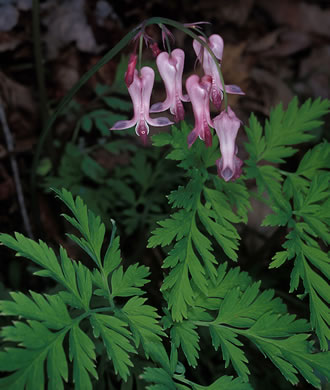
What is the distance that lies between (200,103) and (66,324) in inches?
39.3

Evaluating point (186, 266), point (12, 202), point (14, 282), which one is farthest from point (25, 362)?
point (12, 202)

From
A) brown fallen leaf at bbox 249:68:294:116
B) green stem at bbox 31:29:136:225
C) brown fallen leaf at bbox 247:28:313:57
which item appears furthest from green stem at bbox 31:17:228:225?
brown fallen leaf at bbox 247:28:313:57

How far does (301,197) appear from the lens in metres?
1.97

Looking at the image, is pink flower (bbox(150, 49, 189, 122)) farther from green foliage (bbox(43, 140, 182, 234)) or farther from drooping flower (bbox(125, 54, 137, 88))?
green foliage (bbox(43, 140, 182, 234))

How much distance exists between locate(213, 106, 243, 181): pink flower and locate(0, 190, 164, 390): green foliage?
1.72ft

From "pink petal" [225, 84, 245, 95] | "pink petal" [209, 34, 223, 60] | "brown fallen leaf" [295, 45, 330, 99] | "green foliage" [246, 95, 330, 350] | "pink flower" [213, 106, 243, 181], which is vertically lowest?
"brown fallen leaf" [295, 45, 330, 99]

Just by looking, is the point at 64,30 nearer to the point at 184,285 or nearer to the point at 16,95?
the point at 16,95

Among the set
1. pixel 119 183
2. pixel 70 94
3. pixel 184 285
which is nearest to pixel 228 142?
Answer: pixel 184 285

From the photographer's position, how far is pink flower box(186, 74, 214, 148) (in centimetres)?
176

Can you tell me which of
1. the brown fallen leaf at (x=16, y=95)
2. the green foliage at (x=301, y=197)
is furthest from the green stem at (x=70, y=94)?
the brown fallen leaf at (x=16, y=95)

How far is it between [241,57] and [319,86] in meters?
0.82

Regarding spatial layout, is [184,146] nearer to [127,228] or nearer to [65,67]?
[127,228]

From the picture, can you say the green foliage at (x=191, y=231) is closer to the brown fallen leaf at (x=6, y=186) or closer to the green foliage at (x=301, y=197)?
the green foliage at (x=301, y=197)

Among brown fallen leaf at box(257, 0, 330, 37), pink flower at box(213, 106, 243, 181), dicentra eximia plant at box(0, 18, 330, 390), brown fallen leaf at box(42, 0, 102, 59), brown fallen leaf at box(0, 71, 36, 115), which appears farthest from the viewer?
brown fallen leaf at box(257, 0, 330, 37)
